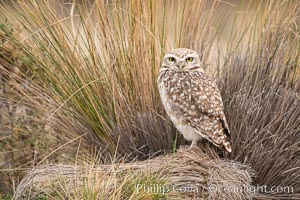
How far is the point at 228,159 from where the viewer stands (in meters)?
3.80

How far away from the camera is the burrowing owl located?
3.73 m

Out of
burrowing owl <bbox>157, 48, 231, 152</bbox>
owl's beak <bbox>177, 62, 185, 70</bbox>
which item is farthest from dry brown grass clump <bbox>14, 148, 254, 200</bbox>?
owl's beak <bbox>177, 62, 185, 70</bbox>

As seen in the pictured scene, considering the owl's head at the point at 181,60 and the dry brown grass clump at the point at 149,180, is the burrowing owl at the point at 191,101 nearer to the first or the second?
the owl's head at the point at 181,60

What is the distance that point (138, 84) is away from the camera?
13.0 feet

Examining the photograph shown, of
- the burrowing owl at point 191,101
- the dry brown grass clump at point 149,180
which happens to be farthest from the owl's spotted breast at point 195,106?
the dry brown grass clump at point 149,180

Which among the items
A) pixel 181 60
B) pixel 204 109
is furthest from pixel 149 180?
pixel 181 60

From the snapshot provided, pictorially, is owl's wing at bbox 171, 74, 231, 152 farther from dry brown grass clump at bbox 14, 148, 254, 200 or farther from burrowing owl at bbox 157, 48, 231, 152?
dry brown grass clump at bbox 14, 148, 254, 200

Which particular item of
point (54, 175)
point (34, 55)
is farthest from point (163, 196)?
point (34, 55)

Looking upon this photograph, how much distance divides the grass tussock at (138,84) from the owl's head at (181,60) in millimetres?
197

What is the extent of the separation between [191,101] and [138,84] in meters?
0.37

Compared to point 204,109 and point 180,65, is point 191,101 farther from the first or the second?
point 180,65

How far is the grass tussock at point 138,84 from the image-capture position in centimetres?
374

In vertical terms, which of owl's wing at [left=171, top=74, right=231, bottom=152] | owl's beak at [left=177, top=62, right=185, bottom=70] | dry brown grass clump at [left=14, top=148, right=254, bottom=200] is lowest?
dry brown grass clump at [left=14, top=148, right=254, bottom=200]

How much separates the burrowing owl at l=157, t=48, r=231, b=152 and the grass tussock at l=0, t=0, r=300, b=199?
15 centimetres
